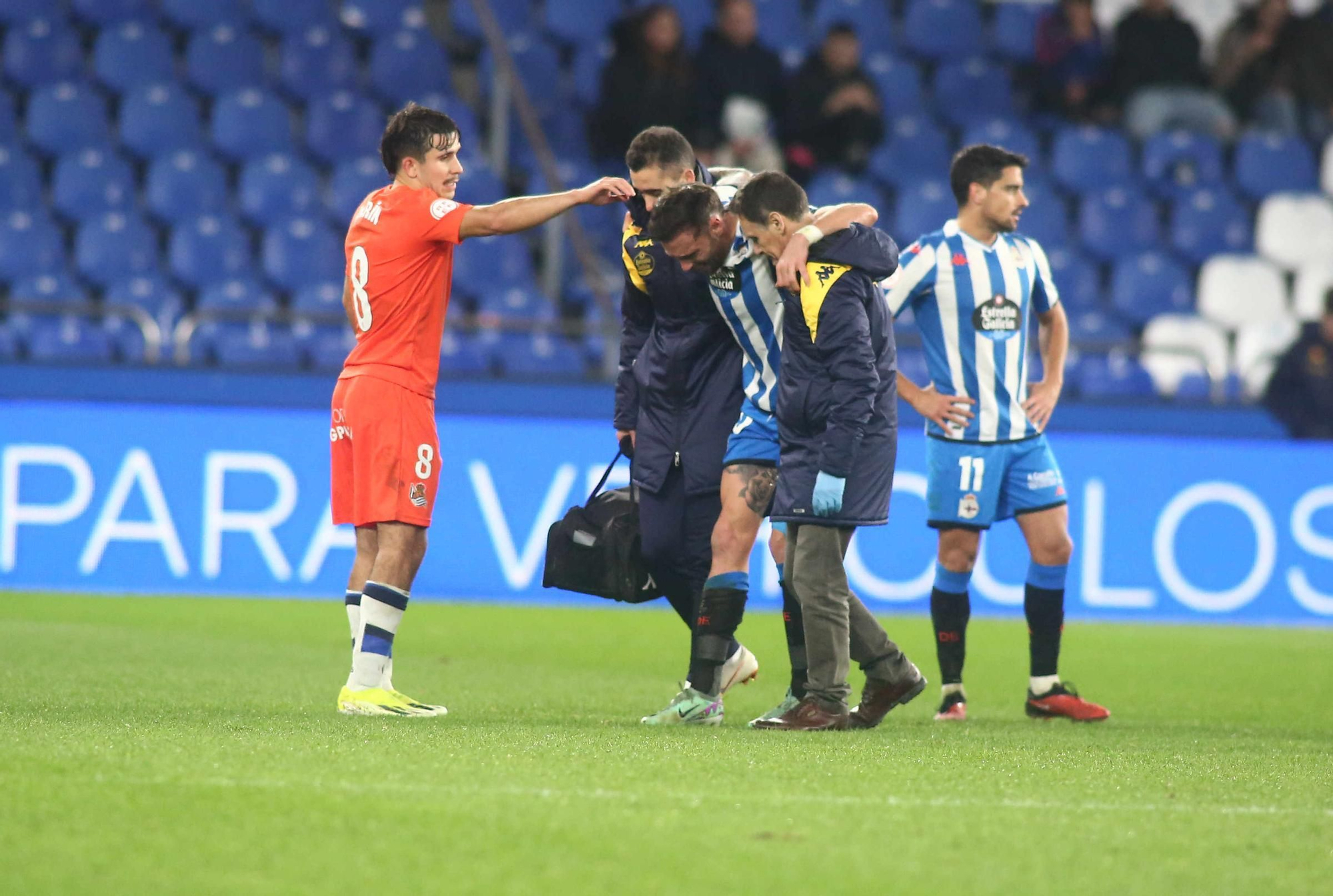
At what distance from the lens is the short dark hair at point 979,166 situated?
6555 millimetres

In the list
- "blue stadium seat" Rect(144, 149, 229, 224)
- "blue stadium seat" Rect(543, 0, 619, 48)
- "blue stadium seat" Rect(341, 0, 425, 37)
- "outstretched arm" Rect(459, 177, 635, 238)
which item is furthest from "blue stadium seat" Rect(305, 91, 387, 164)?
"outstretched arm" Rect(459, 177, 635, 238)

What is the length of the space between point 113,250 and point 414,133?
24.4 ft

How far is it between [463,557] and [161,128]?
15.8 feet

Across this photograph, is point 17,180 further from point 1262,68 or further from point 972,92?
point 1262,68

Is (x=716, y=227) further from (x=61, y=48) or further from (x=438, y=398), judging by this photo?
(x=61, y=48)

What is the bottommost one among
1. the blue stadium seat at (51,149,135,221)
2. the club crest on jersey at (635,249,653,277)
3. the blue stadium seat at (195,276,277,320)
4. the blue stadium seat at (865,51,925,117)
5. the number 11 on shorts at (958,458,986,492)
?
the number 11 on shorts at (958,458,986,492)

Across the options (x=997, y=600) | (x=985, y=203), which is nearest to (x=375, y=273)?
(x=985, y=203)

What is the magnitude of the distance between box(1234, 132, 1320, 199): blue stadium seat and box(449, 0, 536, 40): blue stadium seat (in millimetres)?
5745

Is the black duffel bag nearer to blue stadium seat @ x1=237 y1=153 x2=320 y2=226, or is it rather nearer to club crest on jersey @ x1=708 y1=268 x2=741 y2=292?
club crest on jersey @ x1=708 y1=268 x2=741 y2=292

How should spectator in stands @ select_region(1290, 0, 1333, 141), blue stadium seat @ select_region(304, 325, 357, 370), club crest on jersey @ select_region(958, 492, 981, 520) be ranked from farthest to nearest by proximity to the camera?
1. spectator in stands @ select_region(1290, 0, 1333, 141)
2. blue stadium seat @ select_region(304, 325, 357, 370)
3. club crest on jersey @ select_region(958, 492, 981, 520)

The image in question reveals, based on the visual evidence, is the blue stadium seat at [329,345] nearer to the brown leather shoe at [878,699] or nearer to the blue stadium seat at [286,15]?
the blue stadium seat at [286,15]

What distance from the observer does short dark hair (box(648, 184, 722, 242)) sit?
5410 millimetres

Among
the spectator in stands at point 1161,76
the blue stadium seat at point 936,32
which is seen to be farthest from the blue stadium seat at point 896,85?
the spectator in stands at point 1161,76

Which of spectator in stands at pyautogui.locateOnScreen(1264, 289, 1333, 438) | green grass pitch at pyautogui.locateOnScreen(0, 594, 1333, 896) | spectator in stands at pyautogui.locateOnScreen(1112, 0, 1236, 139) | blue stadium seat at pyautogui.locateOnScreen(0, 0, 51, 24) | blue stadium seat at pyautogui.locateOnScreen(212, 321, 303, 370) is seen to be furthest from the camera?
spectator in stands at pyautogui.locateOnScreen(1112, 0, 1236, 139)
